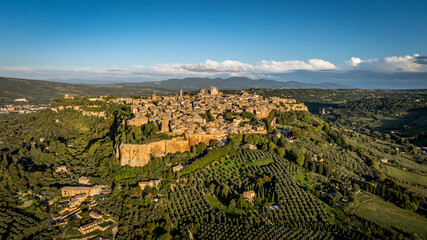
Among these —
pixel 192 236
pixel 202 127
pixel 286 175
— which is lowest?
pixel 192 236

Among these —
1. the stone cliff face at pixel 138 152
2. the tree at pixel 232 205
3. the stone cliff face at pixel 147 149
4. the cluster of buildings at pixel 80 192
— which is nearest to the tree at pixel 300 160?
the tree at pixel 232 205

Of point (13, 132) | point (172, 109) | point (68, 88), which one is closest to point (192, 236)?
point (172, 109)

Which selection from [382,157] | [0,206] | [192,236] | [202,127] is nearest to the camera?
[192,236]

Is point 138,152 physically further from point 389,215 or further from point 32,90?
point 32,90

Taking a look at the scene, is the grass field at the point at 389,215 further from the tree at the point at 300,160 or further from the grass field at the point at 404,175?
the grass field at the point at 404,175

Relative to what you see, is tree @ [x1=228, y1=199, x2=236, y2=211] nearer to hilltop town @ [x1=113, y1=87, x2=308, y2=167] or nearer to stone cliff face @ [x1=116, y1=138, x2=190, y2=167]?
hilltop town @ [x1=113, y1=87, x2=308, y2=167]

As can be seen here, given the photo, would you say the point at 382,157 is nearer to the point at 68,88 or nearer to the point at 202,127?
the point at 202,127

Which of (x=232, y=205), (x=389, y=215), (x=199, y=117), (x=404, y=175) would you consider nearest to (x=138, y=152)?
(x=199, y=117)
